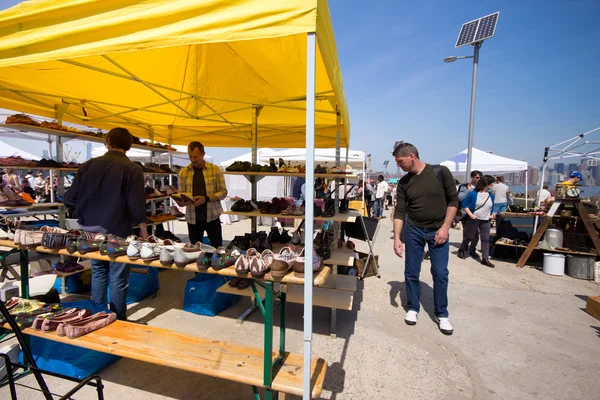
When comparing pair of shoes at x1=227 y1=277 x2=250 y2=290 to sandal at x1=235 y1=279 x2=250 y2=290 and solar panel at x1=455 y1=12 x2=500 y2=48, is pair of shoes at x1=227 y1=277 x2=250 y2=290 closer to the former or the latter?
sandal at x1=235 y1=279 x2=250 y2=290

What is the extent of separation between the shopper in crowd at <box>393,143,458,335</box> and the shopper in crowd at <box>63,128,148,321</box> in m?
2.75

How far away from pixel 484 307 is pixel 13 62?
5233 millimetres

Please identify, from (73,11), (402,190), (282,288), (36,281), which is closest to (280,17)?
(73,11)

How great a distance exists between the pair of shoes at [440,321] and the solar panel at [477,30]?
29.1ft

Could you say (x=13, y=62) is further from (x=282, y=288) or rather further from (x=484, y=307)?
(x=484, y=307)

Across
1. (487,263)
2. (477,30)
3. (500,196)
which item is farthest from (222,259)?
(477,30)

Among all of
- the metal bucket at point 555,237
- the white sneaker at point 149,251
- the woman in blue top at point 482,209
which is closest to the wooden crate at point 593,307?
the woman in blue top at point 482,209

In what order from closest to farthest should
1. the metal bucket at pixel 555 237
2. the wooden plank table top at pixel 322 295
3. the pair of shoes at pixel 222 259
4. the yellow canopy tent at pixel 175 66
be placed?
the yellow canopy tent at pixel 175 66 < the pair of shoes at pixel 222 259 < the wooden plank table top at pixel 322 295 < the metal bucket at pixel 555 237

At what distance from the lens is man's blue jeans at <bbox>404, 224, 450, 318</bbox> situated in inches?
124

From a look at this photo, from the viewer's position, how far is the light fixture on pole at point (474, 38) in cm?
822

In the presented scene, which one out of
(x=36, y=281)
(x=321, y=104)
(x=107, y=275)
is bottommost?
(x=36, y=281)

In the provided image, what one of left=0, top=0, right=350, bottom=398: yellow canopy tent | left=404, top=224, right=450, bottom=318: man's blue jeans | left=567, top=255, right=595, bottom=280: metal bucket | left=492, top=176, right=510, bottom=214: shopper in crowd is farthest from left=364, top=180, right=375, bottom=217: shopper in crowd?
left=404, top=224, right=450, bottom=318: man's blue jeans

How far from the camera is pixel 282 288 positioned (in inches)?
77.7

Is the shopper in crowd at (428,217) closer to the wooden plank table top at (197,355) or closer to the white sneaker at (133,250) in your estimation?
the wooden plank table top at (197,355)
